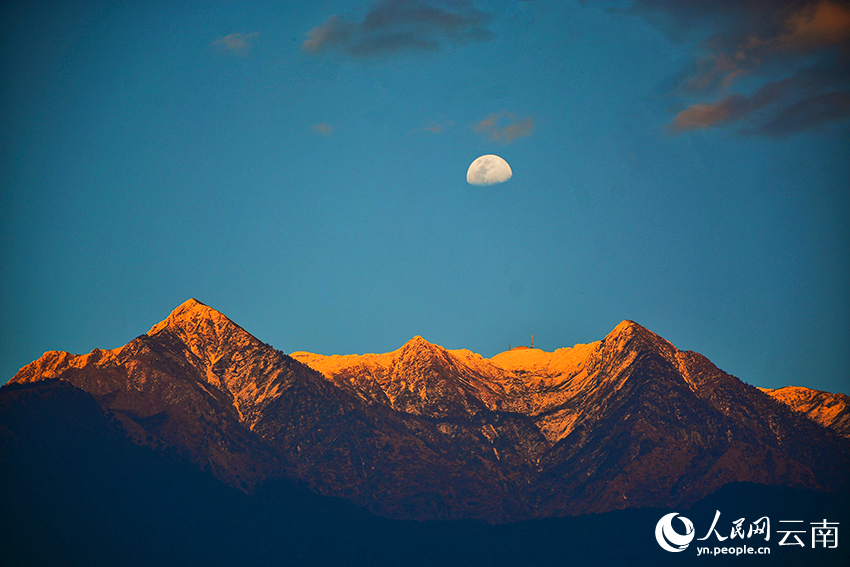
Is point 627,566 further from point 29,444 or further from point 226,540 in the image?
point 29,444

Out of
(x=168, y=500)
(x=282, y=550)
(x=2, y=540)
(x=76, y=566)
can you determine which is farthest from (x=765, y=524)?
(x=2, y=540)

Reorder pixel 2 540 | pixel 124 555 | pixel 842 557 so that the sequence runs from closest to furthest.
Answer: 1. pixel 2 540
2. pixel 124 555
3. pixel 842 557

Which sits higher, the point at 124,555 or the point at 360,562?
the point at 360,562

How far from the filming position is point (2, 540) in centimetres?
16438

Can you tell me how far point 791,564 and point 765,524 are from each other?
1418 centimetres

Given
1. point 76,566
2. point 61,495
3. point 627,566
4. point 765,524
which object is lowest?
point 76,566

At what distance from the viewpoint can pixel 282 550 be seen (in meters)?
198

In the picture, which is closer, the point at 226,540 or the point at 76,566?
the point at 76,566

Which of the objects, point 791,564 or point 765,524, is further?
point 765,524

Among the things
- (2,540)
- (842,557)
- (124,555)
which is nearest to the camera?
(2,540)

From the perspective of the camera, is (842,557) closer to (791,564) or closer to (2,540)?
(791,564)

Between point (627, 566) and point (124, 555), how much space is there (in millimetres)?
108010

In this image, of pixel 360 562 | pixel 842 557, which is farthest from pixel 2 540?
pixel 842 557

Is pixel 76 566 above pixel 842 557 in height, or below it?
below
